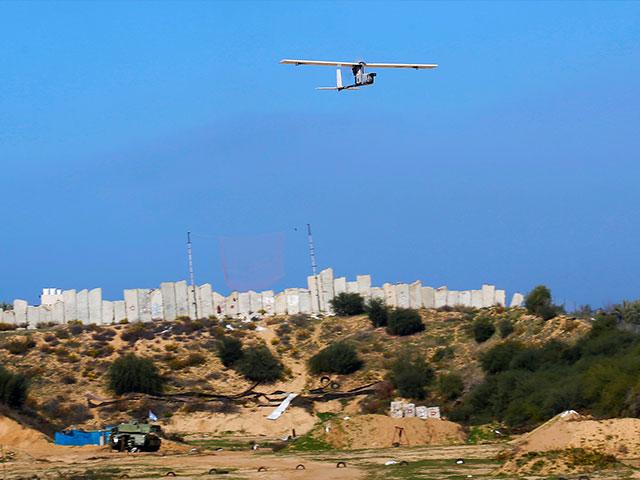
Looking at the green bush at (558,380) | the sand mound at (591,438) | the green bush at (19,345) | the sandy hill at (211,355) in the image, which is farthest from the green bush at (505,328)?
the sand mound at (591,438)

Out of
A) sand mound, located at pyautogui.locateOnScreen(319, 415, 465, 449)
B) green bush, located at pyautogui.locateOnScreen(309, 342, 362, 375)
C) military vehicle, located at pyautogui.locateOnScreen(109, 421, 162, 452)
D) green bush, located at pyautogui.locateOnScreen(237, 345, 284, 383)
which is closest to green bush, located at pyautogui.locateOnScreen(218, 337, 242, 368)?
green bush, located at pyautogui.locateOnScreen(237, 345, 284, 383)

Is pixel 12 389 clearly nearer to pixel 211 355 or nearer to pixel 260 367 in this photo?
pixel 260 367

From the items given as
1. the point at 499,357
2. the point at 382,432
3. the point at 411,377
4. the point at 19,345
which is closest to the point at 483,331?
the point at 499,357

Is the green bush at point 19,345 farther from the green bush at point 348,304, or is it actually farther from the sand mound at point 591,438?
the sand mound at point 591,438

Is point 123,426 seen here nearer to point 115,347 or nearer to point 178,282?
point 115,347

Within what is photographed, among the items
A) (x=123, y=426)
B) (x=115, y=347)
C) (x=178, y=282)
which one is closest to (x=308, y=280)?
(x=178, y=282)

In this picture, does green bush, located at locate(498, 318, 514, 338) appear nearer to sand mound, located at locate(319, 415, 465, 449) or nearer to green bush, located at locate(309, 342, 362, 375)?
green bush, located at locate(309, 342, 362, 375)
